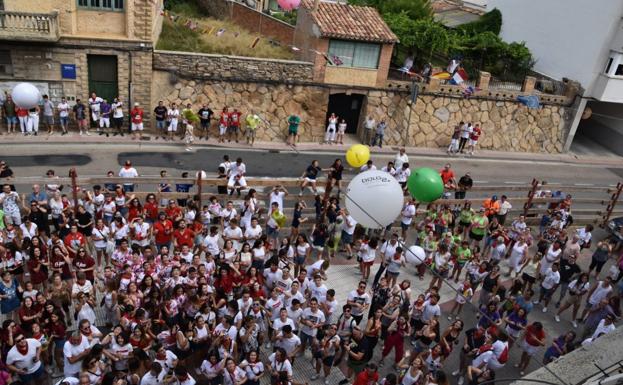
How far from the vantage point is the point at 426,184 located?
43.3ft

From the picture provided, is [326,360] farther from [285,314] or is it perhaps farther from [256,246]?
[256,246]

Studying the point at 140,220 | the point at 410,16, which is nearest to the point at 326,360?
the point at 140,220

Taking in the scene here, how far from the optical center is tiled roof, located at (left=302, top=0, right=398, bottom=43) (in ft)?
73.4

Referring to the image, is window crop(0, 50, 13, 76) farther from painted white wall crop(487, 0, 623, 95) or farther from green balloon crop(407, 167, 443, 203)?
painted white wall crop(487, 0, 623, 95)

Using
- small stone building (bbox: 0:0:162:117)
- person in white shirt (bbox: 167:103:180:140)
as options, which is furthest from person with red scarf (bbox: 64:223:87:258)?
small stone building (bbox: 0:0:162:117)

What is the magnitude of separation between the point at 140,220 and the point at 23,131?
10674 millimetres

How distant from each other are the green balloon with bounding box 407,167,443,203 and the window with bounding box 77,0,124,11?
12.9 m

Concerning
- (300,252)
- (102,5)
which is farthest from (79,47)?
(300,252)

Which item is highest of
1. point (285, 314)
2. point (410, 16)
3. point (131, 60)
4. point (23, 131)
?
point (410, 16)

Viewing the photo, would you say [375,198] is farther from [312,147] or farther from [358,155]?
[312,147]

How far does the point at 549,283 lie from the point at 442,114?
43.5ft

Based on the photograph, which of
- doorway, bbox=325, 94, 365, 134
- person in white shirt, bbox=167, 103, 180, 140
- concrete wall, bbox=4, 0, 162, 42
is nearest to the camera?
concrete wall, bbox=4, 0, 162, 42

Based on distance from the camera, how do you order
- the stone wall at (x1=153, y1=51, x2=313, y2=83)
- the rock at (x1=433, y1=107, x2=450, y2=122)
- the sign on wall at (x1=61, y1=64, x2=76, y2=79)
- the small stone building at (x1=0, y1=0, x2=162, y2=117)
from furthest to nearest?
1. the rock at (x1=433, y1=107, x2=450, y2=122)
2. the stone wall at (x1=153, y1=51, x2=313, y2=83)
3. the sign on wall at (x1=61, y1=64, x2=76, y2=79)
4. the small stone building at (x1=0, y1=0, x2=162, y2=117)

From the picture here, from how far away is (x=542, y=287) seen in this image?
13.1 metres
